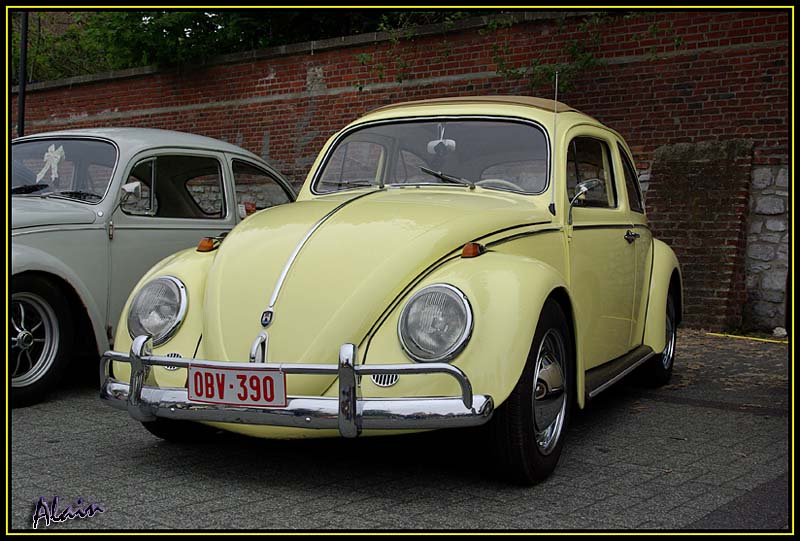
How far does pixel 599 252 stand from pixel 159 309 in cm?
227

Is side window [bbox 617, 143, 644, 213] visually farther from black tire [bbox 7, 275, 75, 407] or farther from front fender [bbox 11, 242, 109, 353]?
black tire [bbox 7, 275, 75, 407]

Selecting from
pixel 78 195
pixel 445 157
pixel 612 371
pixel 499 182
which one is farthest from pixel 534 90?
pixel 612 371

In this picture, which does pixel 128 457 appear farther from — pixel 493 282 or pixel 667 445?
pixel 667 445

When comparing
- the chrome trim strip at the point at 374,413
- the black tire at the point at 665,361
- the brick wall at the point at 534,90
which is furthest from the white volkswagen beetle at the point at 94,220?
the brick wall at the point at 534,90

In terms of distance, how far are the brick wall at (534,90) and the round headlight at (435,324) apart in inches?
229

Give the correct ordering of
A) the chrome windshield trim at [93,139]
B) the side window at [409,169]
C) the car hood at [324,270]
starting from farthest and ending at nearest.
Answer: the chrome windshield trim at [93,139], the side window at [409,169], the car hood at [324,270]

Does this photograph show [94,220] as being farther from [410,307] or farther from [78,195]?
[410,307]

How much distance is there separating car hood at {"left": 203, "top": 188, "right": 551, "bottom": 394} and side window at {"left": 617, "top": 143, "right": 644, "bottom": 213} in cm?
176

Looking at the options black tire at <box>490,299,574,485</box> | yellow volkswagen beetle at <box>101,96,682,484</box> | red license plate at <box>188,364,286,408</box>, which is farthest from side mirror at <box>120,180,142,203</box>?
black tire at <box>490,299,574,485</box>

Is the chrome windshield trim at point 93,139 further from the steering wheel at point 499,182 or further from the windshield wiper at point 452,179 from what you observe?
the steering wheel at point 499,182

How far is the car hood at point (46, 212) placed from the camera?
5.05 meters

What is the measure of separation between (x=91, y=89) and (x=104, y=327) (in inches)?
416

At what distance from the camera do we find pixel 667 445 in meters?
4.38

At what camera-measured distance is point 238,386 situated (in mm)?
3260
